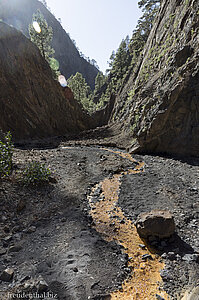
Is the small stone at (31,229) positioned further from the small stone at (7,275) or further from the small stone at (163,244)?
the small stone at (163,244)

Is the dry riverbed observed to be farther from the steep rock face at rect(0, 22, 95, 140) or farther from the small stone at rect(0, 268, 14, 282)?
the steep rock face at rect(0, 22, 95, 140)

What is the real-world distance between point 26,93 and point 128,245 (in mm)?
20794

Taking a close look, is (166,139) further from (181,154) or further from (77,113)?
(77,113)

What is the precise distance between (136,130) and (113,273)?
1204 centimetres

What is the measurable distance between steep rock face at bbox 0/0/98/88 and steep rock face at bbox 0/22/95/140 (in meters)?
72.3

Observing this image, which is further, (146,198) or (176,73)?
(176,73)

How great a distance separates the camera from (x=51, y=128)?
22188 millimetres

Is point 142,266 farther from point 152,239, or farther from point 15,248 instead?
point 15,248

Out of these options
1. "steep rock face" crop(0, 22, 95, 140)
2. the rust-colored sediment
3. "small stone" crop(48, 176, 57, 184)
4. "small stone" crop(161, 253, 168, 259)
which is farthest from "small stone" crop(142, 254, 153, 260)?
"steep rock face" crop(0, 22, 95, 140)

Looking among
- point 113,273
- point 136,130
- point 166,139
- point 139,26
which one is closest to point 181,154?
point 166,139

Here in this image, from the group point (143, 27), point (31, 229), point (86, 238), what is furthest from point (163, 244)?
point (143, 27)

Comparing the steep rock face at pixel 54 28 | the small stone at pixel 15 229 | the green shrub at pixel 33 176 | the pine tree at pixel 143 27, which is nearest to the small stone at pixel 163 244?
the small stone at pixel 15 229

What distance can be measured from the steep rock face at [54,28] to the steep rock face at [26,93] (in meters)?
72.3

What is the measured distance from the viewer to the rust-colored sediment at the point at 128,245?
3.34 meters
